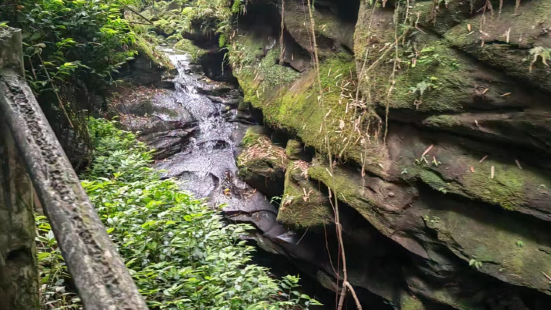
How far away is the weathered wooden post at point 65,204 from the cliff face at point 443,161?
290 cm

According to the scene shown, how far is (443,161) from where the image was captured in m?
4.57

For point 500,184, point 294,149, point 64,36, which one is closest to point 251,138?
point 294,149

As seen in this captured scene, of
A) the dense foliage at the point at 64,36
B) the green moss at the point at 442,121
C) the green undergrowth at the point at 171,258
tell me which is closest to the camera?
the green undergrowth at the point at 171,258

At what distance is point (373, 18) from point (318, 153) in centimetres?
237

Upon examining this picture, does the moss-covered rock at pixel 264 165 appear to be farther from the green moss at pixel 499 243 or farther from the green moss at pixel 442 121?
the green moss at pixel 499 243

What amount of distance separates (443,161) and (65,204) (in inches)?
177

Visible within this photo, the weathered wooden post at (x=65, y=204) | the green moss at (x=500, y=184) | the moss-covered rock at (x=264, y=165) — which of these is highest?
the weathered wooden post at (x=65, y=204)

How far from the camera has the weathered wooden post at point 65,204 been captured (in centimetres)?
112

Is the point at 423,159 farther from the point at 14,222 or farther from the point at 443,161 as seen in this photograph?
the point at 14,222

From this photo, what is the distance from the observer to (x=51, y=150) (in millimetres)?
1582

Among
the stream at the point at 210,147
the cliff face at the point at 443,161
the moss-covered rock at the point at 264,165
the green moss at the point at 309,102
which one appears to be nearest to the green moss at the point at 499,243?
the cliff face at the point at 443,161

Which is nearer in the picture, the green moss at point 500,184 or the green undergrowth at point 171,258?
the green undergrowth at point 171,258

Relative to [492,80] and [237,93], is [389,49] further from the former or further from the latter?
[237,93]

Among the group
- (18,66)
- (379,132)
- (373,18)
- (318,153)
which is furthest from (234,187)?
(18,66)
